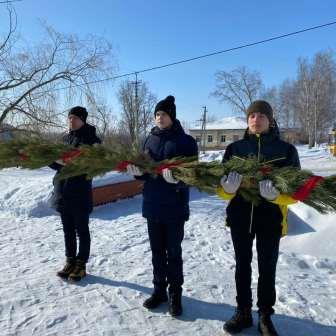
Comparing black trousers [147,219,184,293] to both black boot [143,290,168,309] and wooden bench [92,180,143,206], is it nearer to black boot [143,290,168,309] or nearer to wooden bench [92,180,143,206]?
black boot [143,290,168,309]

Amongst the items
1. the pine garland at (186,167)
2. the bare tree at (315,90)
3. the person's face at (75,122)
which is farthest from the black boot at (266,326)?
the bare tree at (315,90)

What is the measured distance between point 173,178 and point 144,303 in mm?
1254

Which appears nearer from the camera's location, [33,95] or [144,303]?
[144,303]

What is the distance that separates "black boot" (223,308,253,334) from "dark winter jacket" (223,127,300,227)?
0.72 m

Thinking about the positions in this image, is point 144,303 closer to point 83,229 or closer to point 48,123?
point 83,229

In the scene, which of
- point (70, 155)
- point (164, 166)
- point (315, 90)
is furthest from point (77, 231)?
point (315, 90)

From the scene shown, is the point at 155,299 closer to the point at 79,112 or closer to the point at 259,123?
the point at 259,123

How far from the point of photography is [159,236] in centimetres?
364

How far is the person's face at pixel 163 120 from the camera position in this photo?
362cm

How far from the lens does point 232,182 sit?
2955mm

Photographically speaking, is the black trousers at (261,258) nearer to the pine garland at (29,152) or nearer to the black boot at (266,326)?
the black boot at (266,326)

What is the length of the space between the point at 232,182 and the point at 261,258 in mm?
697

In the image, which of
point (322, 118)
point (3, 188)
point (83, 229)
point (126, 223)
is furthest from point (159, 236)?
point (322, 118)

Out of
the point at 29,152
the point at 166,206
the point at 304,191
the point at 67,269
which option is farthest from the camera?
the point at 67,269
